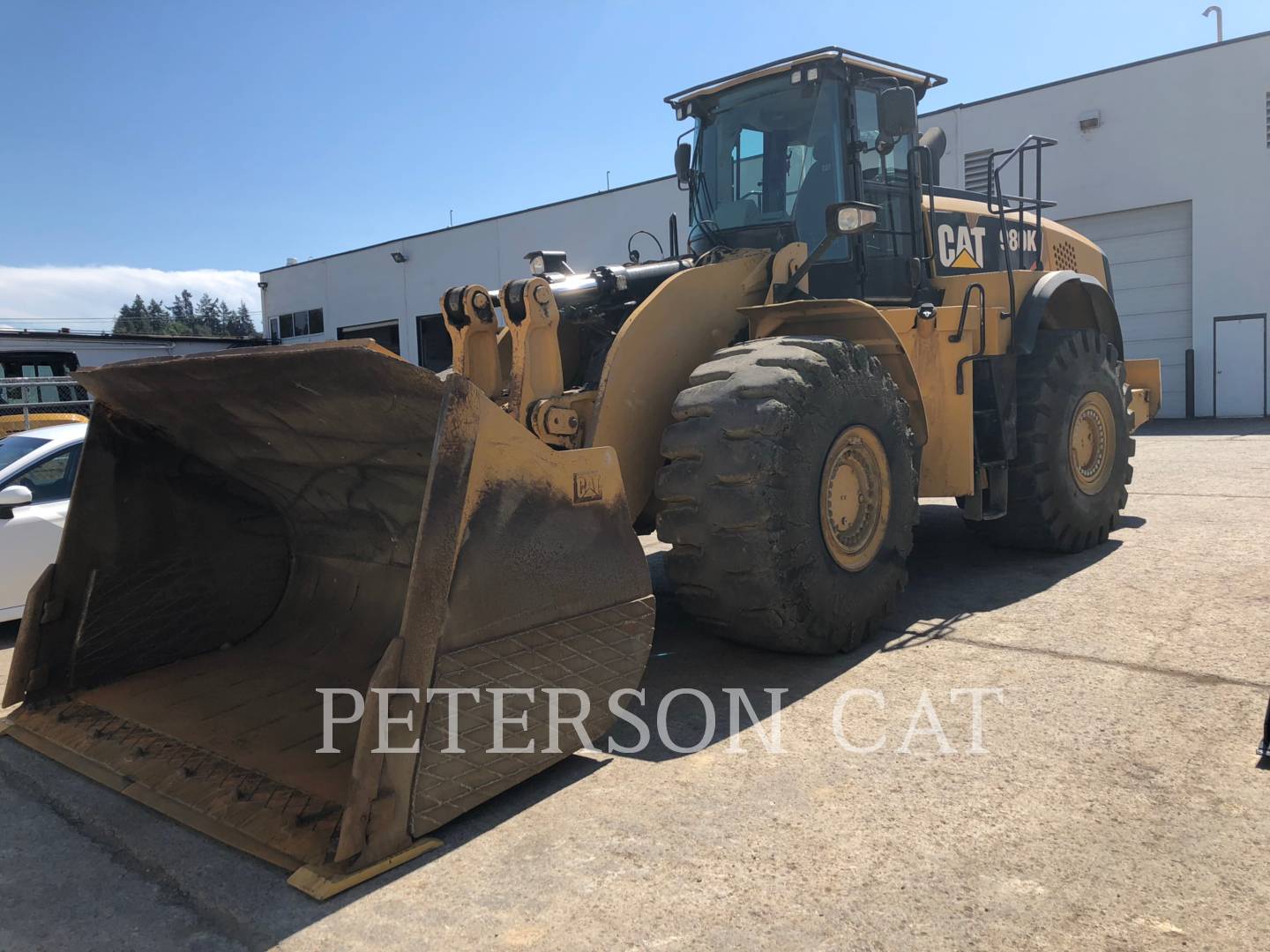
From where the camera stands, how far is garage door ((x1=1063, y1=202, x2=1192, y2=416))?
18594 millimetres

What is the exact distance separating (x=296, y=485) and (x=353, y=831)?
2181mm

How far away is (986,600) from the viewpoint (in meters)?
5.79

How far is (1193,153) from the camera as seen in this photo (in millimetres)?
18094

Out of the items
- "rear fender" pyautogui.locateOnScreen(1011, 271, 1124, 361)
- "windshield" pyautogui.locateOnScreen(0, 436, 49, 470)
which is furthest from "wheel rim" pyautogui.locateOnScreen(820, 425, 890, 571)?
"windshield" pyautogui.locateOnScreen(0, 436, 49, 470)

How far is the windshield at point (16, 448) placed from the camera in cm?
684

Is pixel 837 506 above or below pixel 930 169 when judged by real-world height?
below

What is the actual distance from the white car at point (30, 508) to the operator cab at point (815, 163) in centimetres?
442

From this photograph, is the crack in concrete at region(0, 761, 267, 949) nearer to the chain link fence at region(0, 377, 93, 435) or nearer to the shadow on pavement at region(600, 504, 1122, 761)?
the shadow on pavement at region(600, 504, 1122, 761)

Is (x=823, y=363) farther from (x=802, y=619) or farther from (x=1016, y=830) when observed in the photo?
(x=1016, y=830)

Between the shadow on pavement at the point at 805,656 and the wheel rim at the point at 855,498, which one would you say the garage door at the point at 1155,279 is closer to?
the shadow on pavement at the point at 805,656

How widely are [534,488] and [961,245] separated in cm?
472

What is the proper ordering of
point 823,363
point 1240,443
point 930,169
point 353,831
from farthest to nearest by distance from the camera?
point 1240,443
point 930,169
point 823,363
point 353,831

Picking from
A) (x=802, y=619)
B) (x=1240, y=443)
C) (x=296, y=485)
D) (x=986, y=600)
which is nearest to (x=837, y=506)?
(x=802, y=619)

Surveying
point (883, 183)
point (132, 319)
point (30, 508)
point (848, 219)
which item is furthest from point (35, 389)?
point (132, 319)
